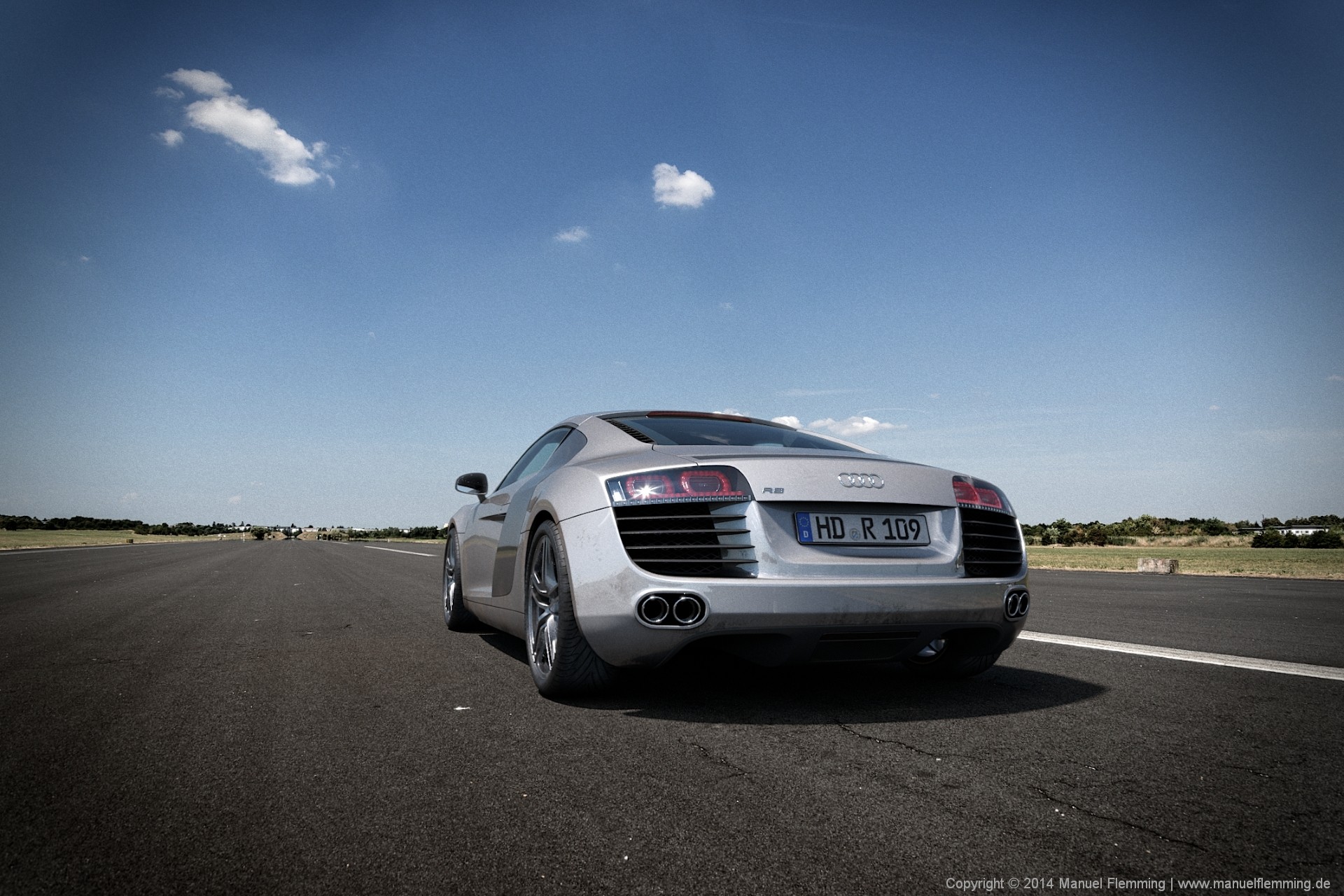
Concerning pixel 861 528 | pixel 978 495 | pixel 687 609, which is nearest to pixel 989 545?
pixel 978 495

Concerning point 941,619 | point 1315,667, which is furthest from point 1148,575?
point 941,619

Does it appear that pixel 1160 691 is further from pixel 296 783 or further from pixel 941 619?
pixel 296 783

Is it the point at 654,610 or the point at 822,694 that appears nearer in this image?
the point at 654,610

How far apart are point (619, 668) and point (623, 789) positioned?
3.53 feet

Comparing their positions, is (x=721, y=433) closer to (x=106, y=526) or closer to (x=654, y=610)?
(x=654, y=610)

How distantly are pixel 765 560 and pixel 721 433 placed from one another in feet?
4.16

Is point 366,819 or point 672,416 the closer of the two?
point 366,819

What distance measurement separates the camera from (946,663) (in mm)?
4059

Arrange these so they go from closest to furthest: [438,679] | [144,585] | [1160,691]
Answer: [1160,691], [438,679], [144,585]

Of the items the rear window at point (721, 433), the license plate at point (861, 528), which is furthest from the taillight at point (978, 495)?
the rear window at point (721, 433)

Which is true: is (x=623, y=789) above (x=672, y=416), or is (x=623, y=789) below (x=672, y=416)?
below

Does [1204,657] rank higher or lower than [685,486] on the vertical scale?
lower

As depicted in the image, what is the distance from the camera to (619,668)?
3.49m

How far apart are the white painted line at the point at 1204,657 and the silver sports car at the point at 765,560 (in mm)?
1600
